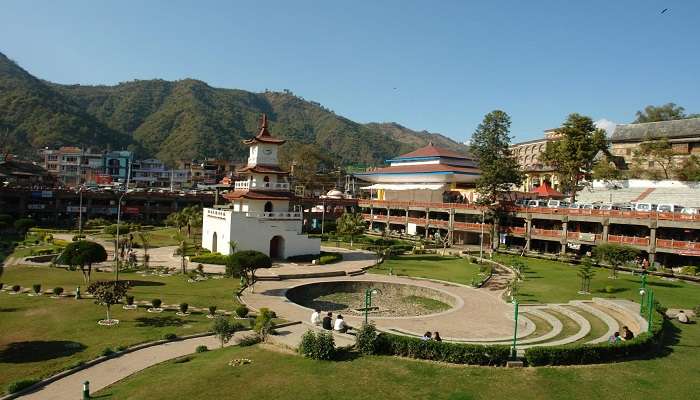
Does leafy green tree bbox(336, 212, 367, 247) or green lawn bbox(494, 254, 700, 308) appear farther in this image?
leafy green tree bbox(336, 212, 367, 247)

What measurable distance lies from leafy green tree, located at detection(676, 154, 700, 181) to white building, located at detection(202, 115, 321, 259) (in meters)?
47.1

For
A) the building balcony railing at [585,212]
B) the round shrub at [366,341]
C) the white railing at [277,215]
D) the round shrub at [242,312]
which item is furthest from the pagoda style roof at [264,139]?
the round shrub at [366,341]

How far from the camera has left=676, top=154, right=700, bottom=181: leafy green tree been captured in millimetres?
60094

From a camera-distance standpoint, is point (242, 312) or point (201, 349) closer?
point (201, 349)

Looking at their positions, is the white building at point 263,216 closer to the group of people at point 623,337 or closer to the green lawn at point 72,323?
the green lawn at point 72,323

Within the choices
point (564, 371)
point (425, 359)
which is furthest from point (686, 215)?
point (425, 359)

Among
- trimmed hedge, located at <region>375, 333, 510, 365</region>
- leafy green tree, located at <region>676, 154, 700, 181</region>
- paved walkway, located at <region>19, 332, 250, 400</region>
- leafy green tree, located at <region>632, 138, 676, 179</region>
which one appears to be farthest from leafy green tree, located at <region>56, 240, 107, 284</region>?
leafy green tree, located at <region>676, 154, 700, 181</region>

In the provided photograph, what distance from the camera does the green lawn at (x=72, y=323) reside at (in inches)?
814

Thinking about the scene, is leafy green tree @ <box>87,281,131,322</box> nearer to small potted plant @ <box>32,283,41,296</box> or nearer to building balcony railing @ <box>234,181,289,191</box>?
small potted plant @ <box>32,283,41,296</box>

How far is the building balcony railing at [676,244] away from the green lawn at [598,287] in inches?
187

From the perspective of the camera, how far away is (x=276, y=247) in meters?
49.9

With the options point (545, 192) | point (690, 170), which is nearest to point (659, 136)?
point (690, 170)

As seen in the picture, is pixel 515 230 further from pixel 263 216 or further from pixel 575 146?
pixel 263 216

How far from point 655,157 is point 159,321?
65.2 meters
